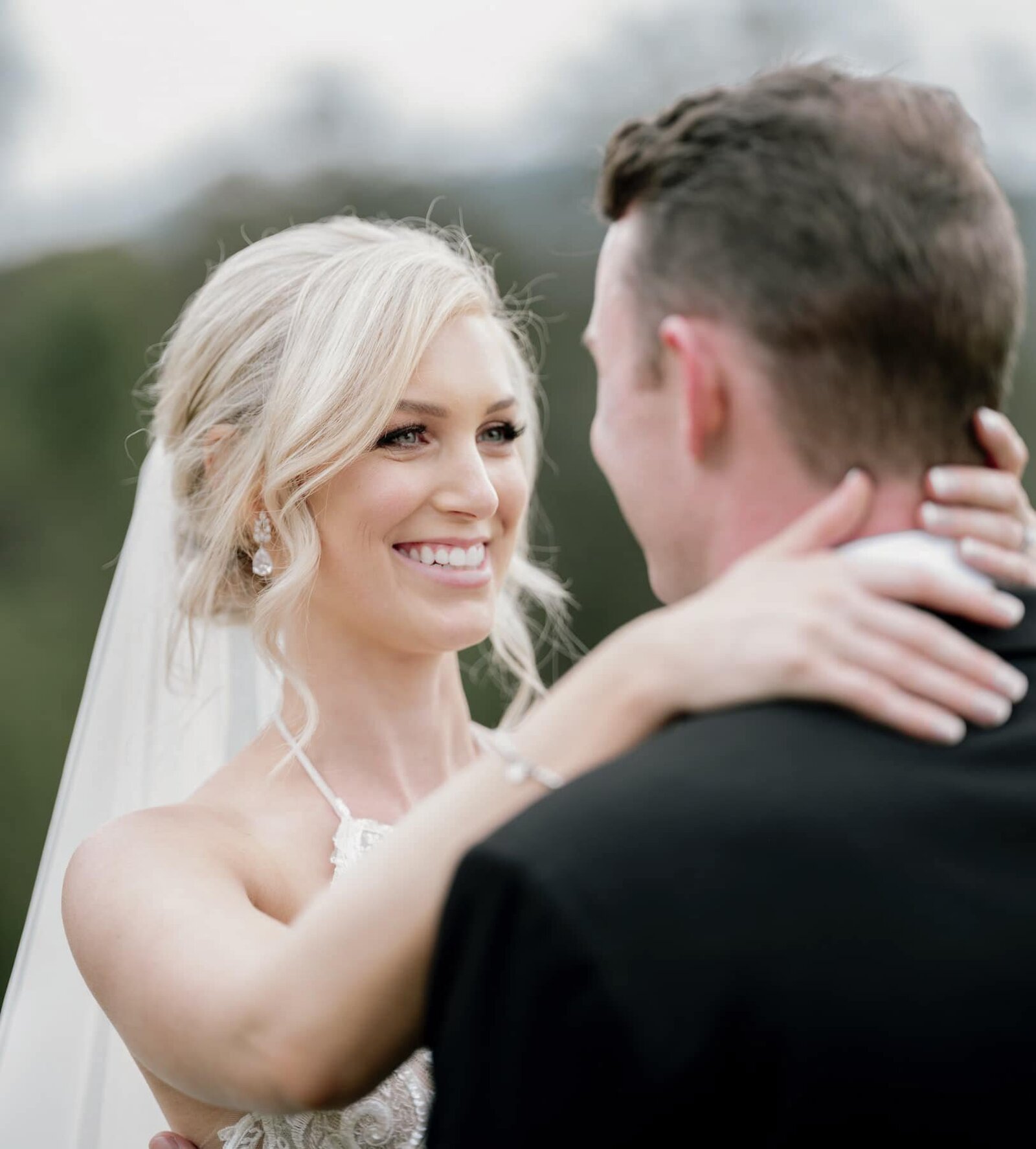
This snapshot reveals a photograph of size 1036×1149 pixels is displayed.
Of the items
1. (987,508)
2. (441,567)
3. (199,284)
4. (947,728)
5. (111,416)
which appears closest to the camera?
(947,728)

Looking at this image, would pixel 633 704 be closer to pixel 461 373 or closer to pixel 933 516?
pixel 933 516

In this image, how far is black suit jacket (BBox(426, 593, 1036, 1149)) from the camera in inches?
59.4

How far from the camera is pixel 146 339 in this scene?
14648mm

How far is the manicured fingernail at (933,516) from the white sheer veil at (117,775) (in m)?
2.41

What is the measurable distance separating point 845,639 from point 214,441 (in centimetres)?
215

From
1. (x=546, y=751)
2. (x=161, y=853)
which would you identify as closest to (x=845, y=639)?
(x=546, y=751)

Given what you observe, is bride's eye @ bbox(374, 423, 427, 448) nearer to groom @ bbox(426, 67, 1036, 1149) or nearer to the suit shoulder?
groom @ bbox(426, 67, 1036, 1149)

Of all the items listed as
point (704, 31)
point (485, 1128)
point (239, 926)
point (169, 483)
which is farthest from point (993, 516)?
point (704, 31)

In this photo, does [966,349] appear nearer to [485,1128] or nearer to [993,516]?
[993,516]

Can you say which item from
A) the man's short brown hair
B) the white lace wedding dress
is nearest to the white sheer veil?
the white lace wedding dress

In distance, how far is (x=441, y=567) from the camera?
3.38m

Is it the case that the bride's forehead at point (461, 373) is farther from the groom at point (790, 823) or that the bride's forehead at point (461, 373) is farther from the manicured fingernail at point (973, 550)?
the manicured fingernail at point (973, 550)

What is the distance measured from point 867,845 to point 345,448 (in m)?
1.92

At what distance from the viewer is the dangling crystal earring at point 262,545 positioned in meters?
3.44
